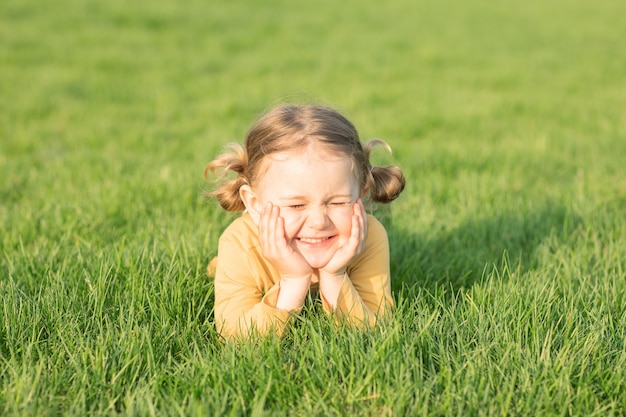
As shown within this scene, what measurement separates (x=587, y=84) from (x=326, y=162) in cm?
775

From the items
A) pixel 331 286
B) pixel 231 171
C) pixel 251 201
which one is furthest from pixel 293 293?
pixel 231 171

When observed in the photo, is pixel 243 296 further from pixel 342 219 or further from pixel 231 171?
pixel 231 171

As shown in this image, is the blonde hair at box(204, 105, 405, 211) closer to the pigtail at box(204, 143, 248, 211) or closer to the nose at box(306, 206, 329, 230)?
the pigtail at box(204, 143, 248, 211)

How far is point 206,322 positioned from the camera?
2.56m

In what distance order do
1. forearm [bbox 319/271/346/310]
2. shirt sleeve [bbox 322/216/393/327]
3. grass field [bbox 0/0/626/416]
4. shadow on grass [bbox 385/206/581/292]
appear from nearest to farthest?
grass field [bbox 0/0/626/416], forearm [bbox 319/271/346/310], shirt sleeve [bbox 322/216/393/327], shadow on grass [bbox 385/206/581/292]

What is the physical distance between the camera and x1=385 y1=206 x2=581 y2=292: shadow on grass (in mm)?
3213

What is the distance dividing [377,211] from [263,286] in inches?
38.4

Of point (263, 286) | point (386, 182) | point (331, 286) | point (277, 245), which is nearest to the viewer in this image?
point (277, 245)

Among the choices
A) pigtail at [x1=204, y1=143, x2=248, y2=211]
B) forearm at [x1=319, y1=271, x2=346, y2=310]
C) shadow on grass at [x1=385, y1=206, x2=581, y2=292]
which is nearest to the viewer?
forearm at [x1=319, y1=271, x2=346, y2=310]

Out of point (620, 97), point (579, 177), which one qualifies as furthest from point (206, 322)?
point (620, 97)

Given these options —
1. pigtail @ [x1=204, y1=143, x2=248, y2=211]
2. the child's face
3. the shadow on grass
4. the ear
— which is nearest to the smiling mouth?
the child's face

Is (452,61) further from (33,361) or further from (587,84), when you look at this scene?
(33,361)

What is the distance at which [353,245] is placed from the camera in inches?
97.0

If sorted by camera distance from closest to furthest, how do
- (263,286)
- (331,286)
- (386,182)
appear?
(331,286) < (263,286) < (386,182)
